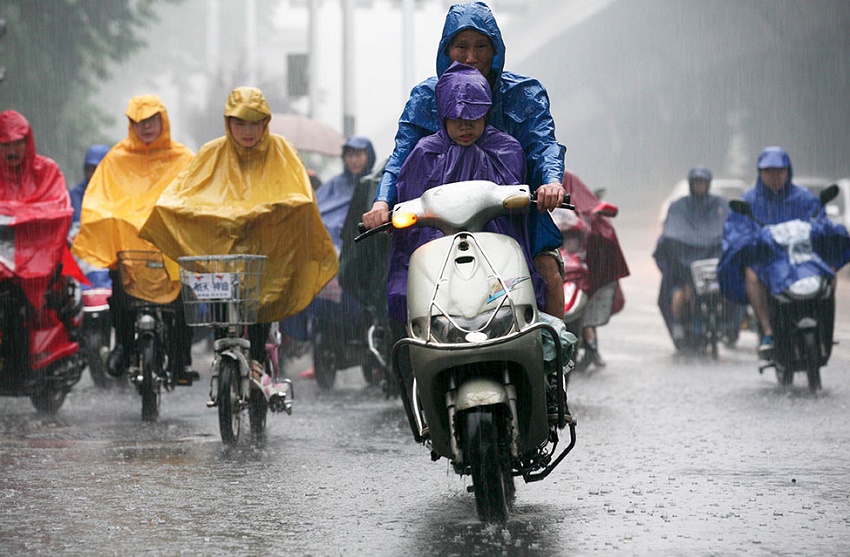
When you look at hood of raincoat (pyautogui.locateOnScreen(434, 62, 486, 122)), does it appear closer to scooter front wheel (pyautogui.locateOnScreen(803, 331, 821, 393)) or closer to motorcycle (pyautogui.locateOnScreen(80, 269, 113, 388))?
scooter front wheel (pyautogui.locateOnScreen(803, 331, 821, 393))

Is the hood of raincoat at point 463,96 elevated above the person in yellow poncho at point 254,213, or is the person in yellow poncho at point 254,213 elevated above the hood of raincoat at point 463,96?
the hood of raincoat at point 463,96

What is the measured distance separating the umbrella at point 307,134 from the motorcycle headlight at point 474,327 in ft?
58.5

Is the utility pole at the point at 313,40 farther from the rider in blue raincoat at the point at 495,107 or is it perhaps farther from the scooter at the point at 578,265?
the rider in blue raincoat at the point at 495,107

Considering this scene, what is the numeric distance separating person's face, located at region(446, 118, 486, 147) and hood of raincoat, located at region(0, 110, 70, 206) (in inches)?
179

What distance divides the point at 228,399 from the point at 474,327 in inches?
114

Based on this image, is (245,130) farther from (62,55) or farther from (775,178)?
(62,55)

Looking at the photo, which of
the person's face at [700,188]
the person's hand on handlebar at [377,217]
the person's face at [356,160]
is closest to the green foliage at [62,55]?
the person's face at [356,160]

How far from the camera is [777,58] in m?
40.7

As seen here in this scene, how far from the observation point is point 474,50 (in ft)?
24.0

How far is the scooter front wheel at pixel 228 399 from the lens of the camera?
8656 millimetres

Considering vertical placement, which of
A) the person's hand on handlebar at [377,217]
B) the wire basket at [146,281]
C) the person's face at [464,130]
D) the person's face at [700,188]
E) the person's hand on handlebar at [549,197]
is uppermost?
the person's face at [464,130]

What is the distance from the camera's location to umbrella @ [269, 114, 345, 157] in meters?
24.2

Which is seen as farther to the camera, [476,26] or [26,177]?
[26,177]

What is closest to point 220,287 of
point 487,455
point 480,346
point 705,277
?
point 480,346
